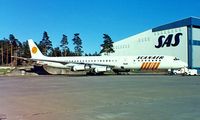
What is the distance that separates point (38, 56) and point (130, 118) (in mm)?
55318

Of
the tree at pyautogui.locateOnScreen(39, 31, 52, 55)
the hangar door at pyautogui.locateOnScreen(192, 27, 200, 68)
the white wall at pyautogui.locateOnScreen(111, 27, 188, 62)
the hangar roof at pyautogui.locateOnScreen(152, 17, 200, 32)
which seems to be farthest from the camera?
the tree at pyautogui.locateOnScreen(39, 31, 52, 55)

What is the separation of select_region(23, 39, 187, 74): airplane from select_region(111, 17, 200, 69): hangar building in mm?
25385

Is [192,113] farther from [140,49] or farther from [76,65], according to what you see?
[140,49]

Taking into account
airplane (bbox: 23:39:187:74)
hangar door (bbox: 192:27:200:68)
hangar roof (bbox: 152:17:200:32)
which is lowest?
airplane (bbox: 23:39:187:74)

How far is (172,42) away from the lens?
82.4m

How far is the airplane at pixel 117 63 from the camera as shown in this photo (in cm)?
5194

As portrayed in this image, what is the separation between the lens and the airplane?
5194cm

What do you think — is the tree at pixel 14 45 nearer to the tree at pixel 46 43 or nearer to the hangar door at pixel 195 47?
the tree at pixel 46 43

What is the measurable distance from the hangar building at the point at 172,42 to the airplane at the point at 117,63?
83.3 feet

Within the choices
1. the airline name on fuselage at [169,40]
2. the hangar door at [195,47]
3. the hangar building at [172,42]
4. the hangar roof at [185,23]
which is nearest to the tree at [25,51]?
the hangar building at [172,42]

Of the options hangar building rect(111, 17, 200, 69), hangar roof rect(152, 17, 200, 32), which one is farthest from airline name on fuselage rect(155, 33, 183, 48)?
hangar roof rect(152, 17, 200, 32)

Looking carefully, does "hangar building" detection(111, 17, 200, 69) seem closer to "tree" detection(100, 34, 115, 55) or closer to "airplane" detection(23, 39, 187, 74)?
"tree" detection(100, 34, 115, 55)

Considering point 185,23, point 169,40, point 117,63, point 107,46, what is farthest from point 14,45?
point 117,63

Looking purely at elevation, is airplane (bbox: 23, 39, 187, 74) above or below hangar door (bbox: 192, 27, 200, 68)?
below
